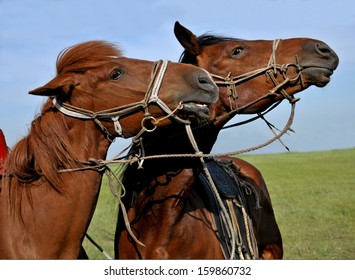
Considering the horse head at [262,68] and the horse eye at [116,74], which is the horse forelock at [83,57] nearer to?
the horse eye at [116,74]

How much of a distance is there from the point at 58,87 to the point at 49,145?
0.46 meters

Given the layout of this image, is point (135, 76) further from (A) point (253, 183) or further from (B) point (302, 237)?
(B) point (302, 237)

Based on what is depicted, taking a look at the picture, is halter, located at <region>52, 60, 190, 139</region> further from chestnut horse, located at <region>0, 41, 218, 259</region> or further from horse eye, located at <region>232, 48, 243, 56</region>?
horse eye, located at <region>232, 48, 243, 56</region>

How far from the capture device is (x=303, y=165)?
40688 mm

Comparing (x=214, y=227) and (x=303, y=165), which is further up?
(x=214, y=227)

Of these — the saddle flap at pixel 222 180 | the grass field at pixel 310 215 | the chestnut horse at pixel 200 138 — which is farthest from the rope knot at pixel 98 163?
the saddle flap at pixel 222 180

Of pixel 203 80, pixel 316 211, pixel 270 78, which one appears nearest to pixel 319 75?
pixel 270 78

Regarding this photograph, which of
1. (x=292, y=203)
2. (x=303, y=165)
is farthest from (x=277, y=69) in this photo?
(x=303, y=165)

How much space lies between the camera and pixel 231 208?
6258mm

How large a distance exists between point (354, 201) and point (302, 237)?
7333mm

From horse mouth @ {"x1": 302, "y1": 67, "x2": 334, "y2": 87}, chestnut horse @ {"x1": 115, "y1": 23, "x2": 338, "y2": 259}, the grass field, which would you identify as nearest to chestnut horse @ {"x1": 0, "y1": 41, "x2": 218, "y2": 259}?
chestnut horse @ {"x1": 115, "y1": 23, "x2": 338, "y2": 259}

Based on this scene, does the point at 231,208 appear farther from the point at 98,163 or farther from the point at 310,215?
the point at 310,215

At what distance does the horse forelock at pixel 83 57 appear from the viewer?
4.58 m

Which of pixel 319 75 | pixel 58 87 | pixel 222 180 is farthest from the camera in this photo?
pixel 222 180
